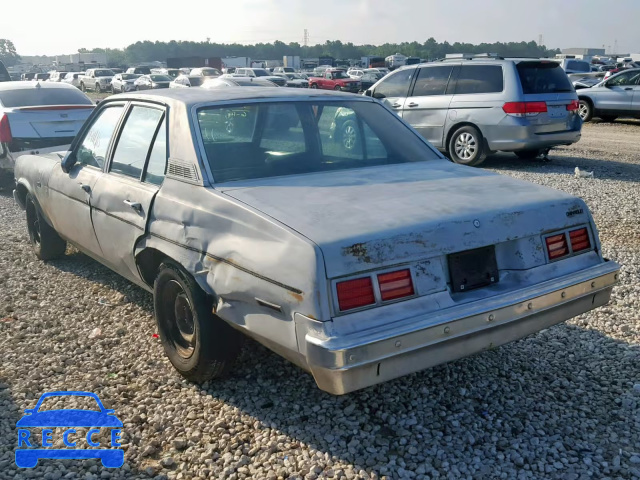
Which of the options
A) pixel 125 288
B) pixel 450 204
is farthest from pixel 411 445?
pixel 125 288

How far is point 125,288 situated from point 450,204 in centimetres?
327

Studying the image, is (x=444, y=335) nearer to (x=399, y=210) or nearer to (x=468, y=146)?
(x=399, y=210)

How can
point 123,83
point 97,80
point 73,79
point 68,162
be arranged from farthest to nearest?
point 73,79, point 97,80, point 123,83, point 68,162

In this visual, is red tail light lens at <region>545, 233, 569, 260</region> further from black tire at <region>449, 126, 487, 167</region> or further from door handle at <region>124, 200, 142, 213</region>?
black tire at <region>449, 126, 487, 167</region>

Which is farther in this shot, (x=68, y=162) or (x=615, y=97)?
(x=615, y=97)

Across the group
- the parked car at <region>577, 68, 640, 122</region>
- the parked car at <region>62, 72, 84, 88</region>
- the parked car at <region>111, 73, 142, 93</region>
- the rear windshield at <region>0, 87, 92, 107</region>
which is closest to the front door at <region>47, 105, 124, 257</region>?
the rear windshield at <region>0, 87, 92, 107</region>

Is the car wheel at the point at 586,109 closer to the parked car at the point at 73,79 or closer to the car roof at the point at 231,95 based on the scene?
the car roof at the point at 231,95

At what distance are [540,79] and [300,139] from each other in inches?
322

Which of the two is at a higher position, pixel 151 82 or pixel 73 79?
pixel 73 79

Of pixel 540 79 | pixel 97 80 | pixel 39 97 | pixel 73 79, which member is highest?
pixel 73 79

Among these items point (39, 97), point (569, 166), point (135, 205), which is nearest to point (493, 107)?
point (569, 166)

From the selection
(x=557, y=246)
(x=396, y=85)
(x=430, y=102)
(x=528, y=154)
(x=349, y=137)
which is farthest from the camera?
(x=396, y=85)

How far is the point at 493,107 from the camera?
11.1 meters

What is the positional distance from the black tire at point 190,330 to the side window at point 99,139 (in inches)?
53.4
